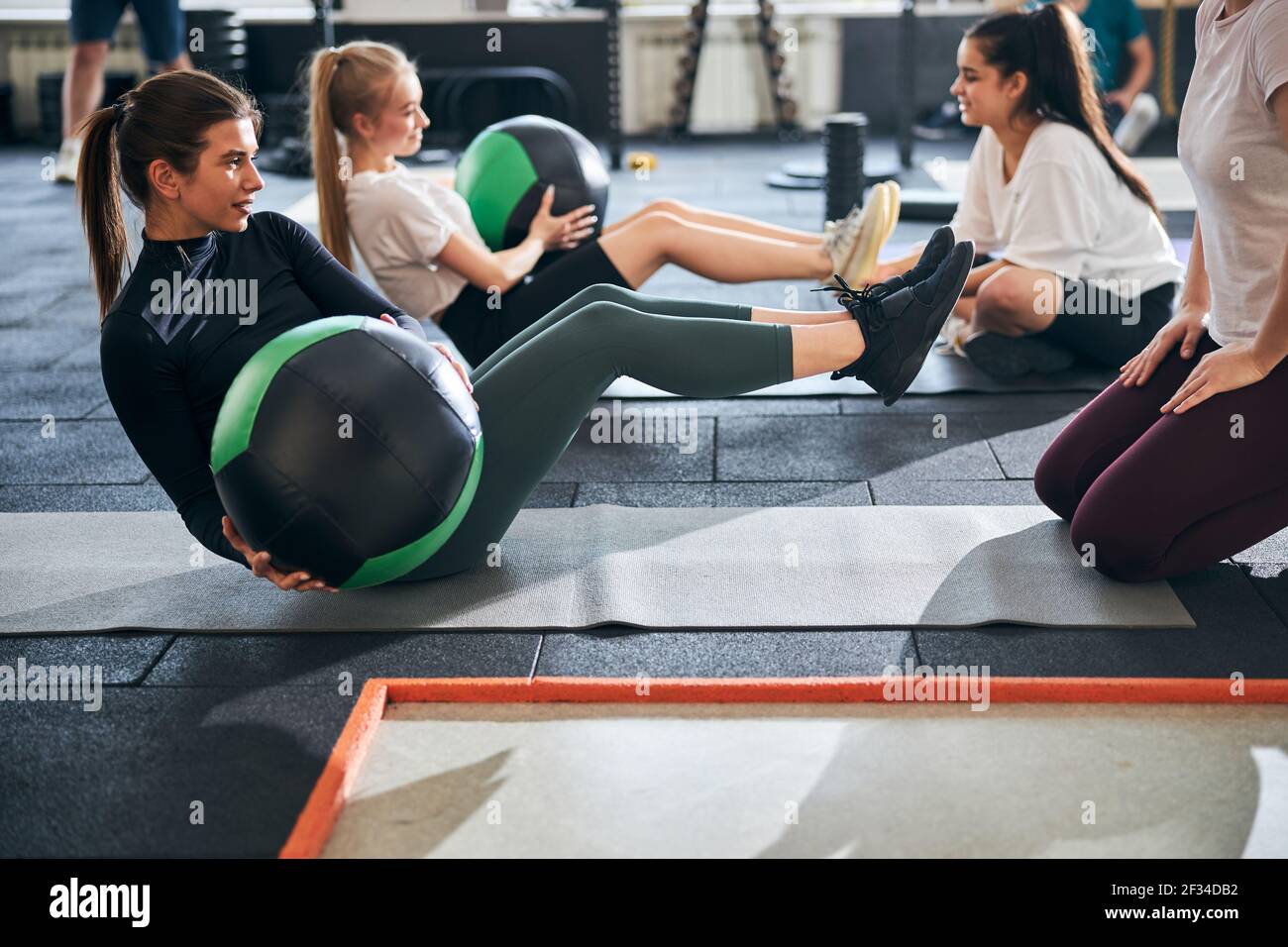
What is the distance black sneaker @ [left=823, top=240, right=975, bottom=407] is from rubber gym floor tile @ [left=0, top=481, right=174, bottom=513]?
4.71 feet

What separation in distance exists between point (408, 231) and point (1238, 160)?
1656 millimetres

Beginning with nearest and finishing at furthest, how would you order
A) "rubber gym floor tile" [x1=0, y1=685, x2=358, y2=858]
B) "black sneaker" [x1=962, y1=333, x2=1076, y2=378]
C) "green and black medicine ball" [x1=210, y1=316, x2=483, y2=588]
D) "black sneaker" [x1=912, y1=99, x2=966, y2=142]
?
"rubber gym floor tile" [x1=0, y1=685, x2=358, y2=858] < "green and black medicine ball" [x1=210, y1=316, x2=483, y2=588] < "black sneaker" [x1=962, y1=333, x2=1076, y2=378] < "black sneaker" [x1=912, y1=99, x2=966, y2=142]

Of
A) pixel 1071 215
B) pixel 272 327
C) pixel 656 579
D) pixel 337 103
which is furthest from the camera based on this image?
pixel 1071 215

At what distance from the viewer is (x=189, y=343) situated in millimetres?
2062

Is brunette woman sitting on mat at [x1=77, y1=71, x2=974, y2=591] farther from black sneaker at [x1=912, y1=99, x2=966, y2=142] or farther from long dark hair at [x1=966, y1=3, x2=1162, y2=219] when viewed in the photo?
black sneaker at [x1=912, y1=99, x2=966, y2=142]

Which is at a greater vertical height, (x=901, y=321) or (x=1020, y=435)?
(x=901, y=321)

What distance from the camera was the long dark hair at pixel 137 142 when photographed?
2.01 m

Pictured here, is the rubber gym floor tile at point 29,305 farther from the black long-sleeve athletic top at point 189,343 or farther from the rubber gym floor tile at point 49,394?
the black long-sleeve athletic top at point 189,343

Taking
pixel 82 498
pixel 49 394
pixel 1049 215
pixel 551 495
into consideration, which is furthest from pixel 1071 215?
pixel 49 394

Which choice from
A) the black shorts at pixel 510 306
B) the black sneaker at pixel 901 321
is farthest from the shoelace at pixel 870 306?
the black shorts at pixel 510 306

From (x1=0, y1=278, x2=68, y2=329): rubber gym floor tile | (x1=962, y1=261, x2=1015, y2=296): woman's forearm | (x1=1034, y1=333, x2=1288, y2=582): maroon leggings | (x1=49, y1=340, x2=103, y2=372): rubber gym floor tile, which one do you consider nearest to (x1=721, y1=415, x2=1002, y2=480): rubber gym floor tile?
(x1=962, y1=261, x2=1015, y2=296): woman's forearm

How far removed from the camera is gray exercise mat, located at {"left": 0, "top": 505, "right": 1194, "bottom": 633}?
2.15 meters

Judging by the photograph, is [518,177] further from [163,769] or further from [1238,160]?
[163,769]
